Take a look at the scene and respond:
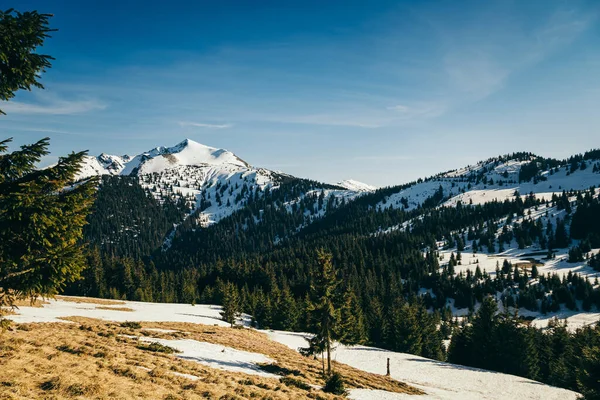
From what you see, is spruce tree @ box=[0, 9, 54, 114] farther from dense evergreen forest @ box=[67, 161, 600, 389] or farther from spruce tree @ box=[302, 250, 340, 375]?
spruce tree @ box=[302, 250, 340, 375]

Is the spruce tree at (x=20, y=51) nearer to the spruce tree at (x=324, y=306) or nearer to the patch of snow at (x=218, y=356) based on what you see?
the patch of snow at (x=218, y=356)

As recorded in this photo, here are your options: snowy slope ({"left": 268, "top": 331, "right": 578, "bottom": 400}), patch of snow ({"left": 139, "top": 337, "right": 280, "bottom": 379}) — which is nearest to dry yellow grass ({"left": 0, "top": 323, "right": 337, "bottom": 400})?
patch of snow ({"left": 139, "top": 337, "right": 280, "bottom": 379})

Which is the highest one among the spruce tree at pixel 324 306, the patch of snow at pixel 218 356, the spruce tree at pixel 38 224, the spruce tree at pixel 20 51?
the spruce tree at pixel 20 51

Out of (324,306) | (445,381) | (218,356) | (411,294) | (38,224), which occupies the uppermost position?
(38,224)

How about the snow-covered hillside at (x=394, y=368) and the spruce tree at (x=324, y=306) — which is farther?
the spruce tree at (x=324, y=306)

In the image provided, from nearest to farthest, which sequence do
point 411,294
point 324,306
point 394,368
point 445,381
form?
point 324,306 < point 445,381 < point 394,368 < point 411,294

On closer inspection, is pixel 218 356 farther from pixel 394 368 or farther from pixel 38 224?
pixel 394 368

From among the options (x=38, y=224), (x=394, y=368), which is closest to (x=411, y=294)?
(x=394, y=368)

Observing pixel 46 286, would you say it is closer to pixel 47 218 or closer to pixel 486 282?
pixel 47 218

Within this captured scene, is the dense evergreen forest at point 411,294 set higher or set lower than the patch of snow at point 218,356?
lower

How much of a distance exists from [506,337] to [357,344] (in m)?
27.2

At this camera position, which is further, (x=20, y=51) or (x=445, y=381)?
(x=445, y=381)

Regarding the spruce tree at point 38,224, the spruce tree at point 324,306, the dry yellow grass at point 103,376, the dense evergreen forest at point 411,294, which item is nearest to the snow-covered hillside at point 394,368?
the dry yellow grass at point 103,376

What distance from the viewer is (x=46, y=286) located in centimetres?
1084
